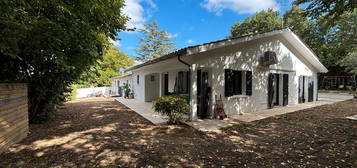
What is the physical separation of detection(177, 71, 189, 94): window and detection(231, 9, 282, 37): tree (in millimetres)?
18815

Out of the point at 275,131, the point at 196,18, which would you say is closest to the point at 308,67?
the point at 275,131

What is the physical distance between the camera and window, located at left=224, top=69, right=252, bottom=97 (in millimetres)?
6723

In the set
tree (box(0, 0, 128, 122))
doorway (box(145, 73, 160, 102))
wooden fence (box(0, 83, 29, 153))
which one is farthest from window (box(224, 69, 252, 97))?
wooden fence (box(0, 83, 29, 153))

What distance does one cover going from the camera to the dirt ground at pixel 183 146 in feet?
9.96

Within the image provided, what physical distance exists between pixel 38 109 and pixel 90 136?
9.84 ft

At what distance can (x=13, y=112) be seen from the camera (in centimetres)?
384

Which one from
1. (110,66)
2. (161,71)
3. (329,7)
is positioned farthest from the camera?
(110,66)

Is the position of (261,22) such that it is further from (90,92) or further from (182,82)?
(90,92)

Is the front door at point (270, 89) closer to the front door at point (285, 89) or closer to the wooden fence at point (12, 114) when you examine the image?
the front door at point (285, 89)

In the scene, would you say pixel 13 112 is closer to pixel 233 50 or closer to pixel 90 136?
pixel 90 136

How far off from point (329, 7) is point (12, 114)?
A: 31.6 ft

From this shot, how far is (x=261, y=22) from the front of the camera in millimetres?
24578

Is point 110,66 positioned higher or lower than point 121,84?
higher

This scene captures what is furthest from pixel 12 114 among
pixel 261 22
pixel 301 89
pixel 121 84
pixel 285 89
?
pixel 261 22
